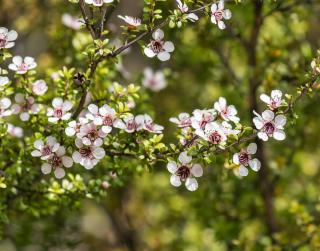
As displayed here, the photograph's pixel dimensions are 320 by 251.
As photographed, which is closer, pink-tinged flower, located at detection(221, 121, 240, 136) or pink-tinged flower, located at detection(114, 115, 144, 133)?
pink-tinged flower, located at detection(221, 121, 240, 136)

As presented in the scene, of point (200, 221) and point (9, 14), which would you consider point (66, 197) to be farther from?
point (9, 14)

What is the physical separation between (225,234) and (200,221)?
574 millimetres

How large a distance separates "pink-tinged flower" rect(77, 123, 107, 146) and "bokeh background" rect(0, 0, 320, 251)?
1.04 m

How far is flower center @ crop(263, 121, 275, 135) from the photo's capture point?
9.36 ft

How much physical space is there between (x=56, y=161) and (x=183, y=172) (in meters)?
0.69

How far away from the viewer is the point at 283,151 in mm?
4977

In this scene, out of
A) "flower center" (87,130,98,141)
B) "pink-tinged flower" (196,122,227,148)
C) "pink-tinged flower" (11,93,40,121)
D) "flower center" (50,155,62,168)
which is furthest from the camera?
"pink-tinged flower" (11,93,40,121)

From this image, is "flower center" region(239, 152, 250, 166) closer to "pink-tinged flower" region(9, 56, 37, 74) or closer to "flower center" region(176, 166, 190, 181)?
"flower center" region(176, 166, 190, 181)

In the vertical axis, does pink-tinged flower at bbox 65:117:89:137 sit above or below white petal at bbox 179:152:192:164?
above

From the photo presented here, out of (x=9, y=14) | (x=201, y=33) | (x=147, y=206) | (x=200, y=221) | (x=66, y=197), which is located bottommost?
(x=66, y=197)

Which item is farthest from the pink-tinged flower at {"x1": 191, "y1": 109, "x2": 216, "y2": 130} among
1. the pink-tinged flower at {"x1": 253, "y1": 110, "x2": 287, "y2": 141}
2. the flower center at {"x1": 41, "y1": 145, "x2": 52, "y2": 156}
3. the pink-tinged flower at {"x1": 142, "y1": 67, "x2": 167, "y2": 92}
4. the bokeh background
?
the pink-tinged flower at {"x1": 142, "y1": 67, "x2": 167, "y2": 92}

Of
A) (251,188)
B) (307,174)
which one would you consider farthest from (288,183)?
(251,188)

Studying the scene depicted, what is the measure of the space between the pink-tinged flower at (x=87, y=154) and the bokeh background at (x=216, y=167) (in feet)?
3.14

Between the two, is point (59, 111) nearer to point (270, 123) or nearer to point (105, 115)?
point (105, 115)
